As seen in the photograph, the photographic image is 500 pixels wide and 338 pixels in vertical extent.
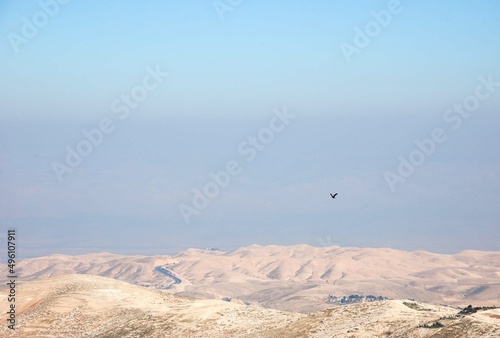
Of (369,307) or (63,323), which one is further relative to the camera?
(63,323)

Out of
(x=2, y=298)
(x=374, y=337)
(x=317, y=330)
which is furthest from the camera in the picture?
(x=2, y=298)

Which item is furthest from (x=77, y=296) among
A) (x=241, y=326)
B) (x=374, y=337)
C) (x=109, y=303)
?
(x=374, y=337)

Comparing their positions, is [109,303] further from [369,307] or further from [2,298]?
[369,307]

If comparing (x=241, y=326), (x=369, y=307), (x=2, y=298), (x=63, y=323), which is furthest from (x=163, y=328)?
(x=2, y=298)

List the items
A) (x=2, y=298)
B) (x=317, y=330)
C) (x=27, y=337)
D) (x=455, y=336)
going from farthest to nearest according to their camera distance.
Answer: (x=2, y=298)
(x=27, y=337)
(x=317, y=330)
(x=455, y=336)

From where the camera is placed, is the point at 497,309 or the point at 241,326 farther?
the point at 241,326

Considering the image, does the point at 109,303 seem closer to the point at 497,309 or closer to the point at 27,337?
the point at 27,337
